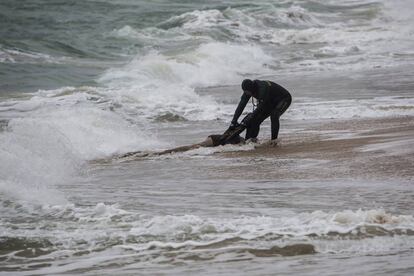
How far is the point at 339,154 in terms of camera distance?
33.4ft

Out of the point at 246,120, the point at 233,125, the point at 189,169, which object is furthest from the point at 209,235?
the point at 246,120

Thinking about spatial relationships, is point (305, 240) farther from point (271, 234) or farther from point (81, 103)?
point (81, 103)

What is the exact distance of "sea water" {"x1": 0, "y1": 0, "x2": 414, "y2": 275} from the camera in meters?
6.09

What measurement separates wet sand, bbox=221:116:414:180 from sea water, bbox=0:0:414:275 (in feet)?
0.18

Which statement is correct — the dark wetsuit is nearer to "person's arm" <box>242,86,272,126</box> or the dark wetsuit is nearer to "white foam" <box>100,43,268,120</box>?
"person's arm" <box>242,86,272,126</box>

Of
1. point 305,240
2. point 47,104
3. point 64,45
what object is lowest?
point 305,240

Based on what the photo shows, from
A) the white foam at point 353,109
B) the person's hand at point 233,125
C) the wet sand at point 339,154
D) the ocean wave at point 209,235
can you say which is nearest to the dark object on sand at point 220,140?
the person's hand at point 233,125

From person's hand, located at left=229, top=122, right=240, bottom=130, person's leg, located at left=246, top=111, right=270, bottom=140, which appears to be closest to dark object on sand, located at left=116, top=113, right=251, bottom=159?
person's hand, located at left=229, top=122, right=240, bottom=130

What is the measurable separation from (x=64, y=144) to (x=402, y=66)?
12851mm

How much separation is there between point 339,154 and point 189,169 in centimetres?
198

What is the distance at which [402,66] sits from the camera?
858 inches

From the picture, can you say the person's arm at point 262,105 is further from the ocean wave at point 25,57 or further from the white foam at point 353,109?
the ocean wave at point 25,57

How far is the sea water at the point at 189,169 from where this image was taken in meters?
6.09

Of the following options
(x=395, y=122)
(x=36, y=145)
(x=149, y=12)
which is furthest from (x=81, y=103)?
(x=149, y=12)
